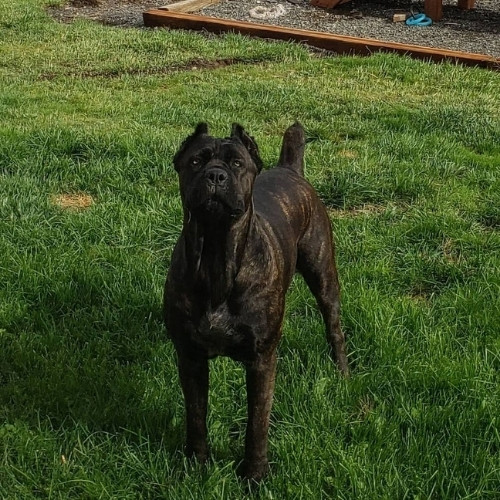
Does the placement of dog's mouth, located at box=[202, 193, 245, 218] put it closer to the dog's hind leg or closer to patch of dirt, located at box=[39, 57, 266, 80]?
the dog's hind leg

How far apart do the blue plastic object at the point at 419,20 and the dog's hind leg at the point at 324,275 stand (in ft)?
32.5

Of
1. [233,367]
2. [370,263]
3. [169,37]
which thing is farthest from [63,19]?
[233,367]

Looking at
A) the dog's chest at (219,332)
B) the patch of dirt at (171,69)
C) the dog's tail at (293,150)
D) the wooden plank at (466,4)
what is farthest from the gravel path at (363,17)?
the dog's chest at (219,332)

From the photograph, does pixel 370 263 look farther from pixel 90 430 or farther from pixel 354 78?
pixel 354 78

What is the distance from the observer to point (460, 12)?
14.1 metres

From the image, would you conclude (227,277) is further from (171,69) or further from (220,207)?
(171,69)

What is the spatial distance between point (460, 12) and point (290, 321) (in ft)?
37.9

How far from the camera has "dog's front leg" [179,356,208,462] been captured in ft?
9.78

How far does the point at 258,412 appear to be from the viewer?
2.97 meters

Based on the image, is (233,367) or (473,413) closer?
(473,413)

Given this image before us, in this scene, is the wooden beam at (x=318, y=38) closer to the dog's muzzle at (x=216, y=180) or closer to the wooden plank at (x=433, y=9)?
the wooden plank at (x=433, y=9)

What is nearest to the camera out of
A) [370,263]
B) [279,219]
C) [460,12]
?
[279,219]

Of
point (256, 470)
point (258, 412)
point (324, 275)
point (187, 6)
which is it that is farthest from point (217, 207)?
point (187, 6)

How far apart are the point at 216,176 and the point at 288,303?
1.97 metres
